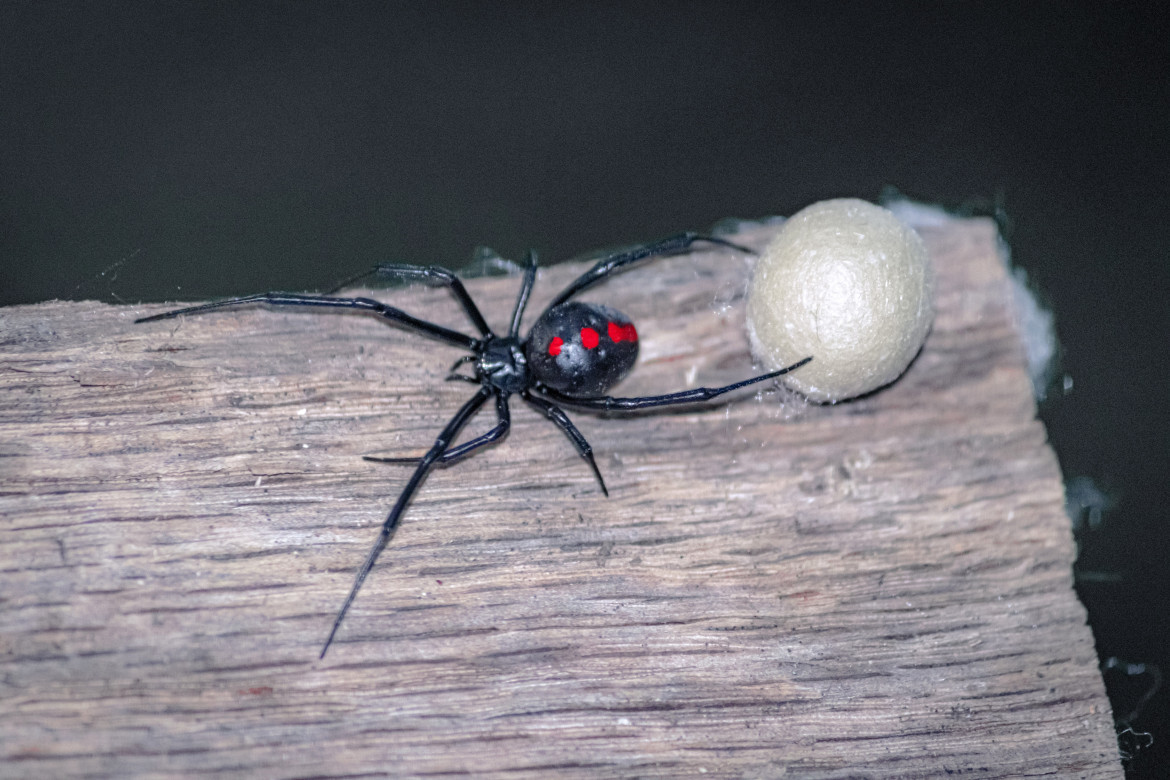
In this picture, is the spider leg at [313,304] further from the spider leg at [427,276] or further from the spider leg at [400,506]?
the spider leg at [400,506]

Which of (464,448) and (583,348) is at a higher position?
(583,348)

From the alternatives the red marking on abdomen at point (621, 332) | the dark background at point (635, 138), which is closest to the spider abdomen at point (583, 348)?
the red marking on abdomen at point (621, 332)

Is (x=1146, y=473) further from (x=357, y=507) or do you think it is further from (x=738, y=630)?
(x=357, y=507)

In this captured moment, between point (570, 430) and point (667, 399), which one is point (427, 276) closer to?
point (570, 430)

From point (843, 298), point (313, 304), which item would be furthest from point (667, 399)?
point (313, 304)

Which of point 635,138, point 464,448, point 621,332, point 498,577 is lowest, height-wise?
point 498,577

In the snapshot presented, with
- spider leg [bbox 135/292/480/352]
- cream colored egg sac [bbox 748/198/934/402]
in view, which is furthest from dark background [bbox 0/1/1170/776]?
cream colored egg sac [bbox 748/198/934/402]
